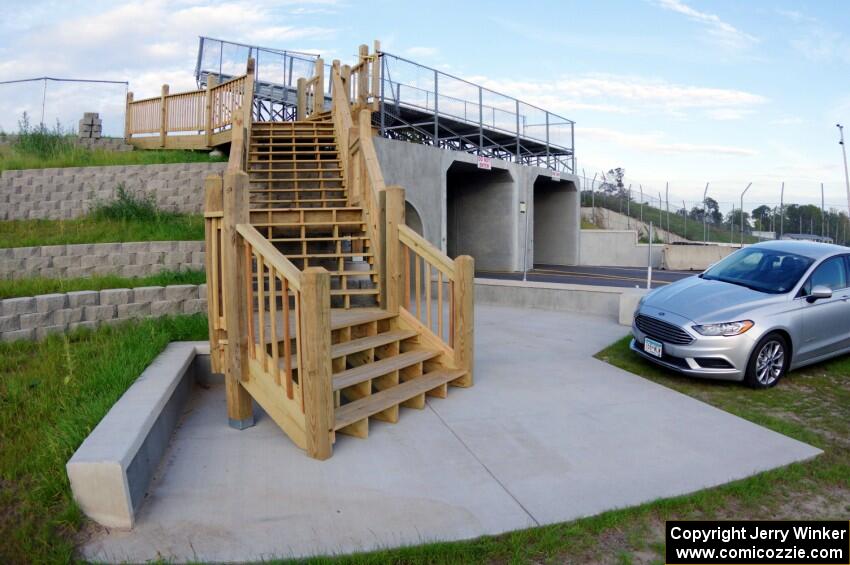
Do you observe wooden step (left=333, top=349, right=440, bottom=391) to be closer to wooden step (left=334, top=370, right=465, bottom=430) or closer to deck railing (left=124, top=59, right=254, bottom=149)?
A: wooden step (left=334, top=370, right=465, bottom=430)

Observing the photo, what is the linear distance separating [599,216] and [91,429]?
33.1m

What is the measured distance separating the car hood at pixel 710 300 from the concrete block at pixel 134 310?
5780mm

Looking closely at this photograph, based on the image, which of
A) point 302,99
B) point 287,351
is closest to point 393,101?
point 302,99

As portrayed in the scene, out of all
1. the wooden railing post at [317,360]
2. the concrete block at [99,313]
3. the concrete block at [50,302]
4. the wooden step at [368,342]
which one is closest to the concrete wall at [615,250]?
the wooden step at [368,342]

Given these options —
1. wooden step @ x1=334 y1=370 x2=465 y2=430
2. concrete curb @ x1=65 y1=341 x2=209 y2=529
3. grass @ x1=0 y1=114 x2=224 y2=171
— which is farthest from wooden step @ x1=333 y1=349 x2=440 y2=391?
grass @ x1=0 y1=114 x2=224 y2=171

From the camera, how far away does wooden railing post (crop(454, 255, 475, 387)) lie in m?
5.96

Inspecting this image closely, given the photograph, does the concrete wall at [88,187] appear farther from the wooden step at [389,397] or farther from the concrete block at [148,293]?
the wooden step at [389,397]

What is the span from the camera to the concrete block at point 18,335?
6.24m

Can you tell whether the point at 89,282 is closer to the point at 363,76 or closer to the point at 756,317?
the point at 756,317

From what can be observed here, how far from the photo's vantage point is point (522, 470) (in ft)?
→ 13.8

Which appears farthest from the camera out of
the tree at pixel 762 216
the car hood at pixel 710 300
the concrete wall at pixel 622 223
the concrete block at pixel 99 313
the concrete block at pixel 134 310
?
the concrete wall at pixel 622 223

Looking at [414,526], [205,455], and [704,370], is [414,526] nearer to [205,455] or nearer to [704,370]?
[205,455]

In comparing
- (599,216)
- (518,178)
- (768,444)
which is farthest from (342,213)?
(599,216)

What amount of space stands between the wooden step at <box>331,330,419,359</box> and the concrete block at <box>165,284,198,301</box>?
257 cm
